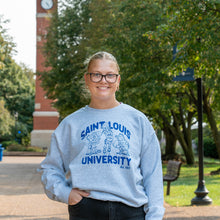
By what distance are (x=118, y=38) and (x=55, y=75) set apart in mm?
7160

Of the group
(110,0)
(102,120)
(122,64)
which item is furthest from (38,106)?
(102,120)

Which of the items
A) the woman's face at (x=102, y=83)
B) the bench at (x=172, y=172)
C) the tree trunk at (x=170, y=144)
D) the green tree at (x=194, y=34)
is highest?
the green tree at (x=194, y=34)

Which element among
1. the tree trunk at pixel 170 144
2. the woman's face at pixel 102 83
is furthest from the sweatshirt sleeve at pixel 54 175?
the tree trunk at pixel 170 144

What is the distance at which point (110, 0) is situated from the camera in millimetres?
20969

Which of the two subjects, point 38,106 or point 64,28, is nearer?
point 64,28

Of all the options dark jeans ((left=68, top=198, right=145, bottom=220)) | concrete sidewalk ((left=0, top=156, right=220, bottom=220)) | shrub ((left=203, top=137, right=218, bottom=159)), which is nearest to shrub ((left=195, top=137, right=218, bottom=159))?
shrub ((left=203, top=137, right=218, bottom=159))

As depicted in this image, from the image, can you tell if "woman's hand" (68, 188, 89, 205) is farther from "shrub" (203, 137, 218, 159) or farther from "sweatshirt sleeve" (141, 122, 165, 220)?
"shrub" (203, 137, 218, 159)

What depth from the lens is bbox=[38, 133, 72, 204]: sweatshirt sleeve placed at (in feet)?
8.89

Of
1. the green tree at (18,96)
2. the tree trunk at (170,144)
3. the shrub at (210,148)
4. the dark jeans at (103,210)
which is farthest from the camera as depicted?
the green tree at (18,96)

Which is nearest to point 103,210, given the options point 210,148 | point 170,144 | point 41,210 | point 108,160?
point 108,160

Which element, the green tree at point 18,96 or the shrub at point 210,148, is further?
the green tree at point 18,96

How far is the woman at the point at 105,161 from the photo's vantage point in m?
2.62

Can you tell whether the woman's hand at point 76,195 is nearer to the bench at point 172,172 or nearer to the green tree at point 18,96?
the bench at point 172,172

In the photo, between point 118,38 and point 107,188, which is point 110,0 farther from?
point 107,188
